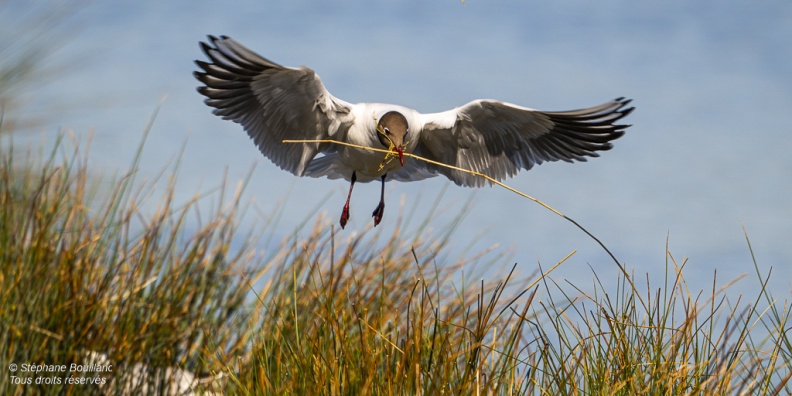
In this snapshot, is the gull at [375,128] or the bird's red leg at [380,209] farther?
the bird's red leg at [380,209]

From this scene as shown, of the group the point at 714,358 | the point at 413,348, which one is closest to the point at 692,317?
the point at 714,358

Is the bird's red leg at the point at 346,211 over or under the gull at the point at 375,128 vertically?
under

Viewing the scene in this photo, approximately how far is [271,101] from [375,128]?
0.77 meters

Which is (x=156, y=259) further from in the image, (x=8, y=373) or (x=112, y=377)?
(x=8, y=373)

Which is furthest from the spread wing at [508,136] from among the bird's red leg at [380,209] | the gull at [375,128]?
the bird's red leg at [380,209]

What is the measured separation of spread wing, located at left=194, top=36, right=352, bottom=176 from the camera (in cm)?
511

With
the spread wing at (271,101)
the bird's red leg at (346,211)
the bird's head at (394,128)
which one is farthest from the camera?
the bird's red leg at (346,211)

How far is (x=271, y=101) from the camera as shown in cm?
541

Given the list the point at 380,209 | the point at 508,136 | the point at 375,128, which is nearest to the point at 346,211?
the point at 380,209

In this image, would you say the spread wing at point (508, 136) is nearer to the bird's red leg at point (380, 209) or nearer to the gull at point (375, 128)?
the gull at point (375, 128)

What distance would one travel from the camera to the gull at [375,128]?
5.13m

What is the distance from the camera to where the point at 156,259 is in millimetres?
5734

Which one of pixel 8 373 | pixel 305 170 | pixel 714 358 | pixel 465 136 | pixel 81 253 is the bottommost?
pixel 8 373

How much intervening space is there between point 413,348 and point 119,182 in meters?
3.06
